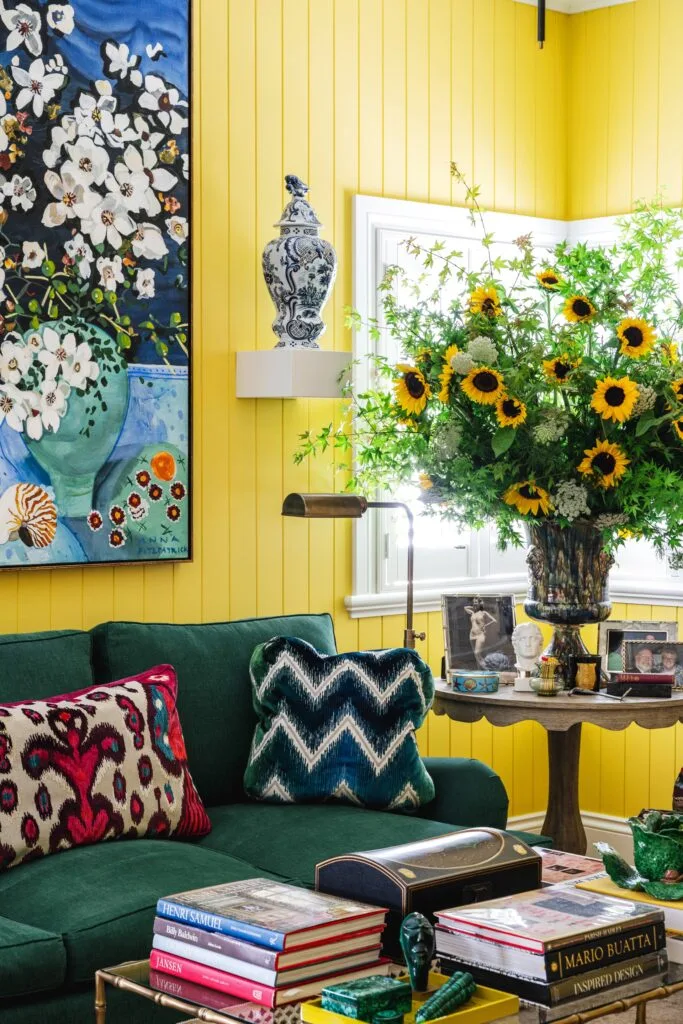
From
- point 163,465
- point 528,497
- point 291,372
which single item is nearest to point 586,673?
point 528,497

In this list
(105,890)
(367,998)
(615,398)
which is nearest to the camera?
(367,998)

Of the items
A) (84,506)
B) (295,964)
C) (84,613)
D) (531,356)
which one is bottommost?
(295,964)

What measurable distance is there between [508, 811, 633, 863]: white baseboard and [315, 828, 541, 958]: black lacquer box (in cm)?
249

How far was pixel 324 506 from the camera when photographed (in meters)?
3.90

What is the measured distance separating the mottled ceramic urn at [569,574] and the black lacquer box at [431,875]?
4.94ft

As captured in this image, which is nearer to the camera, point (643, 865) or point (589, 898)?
point (589, 898)

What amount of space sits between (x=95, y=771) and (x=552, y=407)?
1.56m

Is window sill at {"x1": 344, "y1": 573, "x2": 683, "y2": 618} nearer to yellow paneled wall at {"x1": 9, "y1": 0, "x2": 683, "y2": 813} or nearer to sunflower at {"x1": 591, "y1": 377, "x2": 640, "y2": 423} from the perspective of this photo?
yellow paneled wall at {"x1": 9, "y1": 0, "x2": 683, "y2": 813}

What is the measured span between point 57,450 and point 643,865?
186 centimetres

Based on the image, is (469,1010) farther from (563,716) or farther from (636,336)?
(636,336)

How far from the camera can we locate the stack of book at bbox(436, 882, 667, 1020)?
2.13 m

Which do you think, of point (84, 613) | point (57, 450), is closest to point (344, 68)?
point (57, 450)

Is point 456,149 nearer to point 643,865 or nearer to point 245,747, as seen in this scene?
point 245,747

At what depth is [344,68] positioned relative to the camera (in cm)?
443
